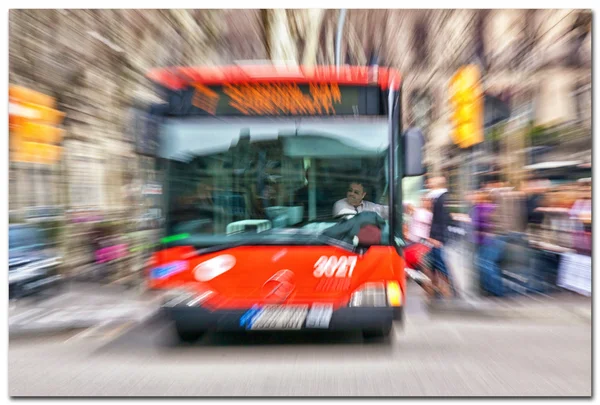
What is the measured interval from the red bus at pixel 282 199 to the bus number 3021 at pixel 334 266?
1 cm

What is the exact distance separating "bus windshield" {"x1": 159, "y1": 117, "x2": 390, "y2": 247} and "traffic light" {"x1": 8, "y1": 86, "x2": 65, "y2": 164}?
2.18 m

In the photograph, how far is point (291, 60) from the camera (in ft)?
36.0

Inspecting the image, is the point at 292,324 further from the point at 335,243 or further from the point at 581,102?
the point at 581,102

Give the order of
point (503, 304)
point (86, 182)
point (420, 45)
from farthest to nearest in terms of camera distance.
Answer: point (86, 182)
point (420, 45)
point (503, 304)

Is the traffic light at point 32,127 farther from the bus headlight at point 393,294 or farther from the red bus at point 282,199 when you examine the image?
the bus headlight at point 393,294

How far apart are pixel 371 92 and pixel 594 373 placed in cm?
287

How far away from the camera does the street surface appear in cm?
460

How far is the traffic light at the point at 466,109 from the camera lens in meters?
7.78

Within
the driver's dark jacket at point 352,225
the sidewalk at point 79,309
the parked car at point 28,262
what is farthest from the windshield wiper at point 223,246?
the parked car at point 28,262

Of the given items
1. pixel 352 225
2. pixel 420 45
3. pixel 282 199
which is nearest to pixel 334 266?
pixel 352 225

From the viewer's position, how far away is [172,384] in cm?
471

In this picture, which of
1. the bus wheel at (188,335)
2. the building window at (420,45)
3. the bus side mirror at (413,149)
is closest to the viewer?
the bus side mirror at (413,149)

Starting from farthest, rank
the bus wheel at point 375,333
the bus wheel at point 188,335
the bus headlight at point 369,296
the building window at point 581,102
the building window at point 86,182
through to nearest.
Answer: the building window at point 86,182 → the building window at point 581,102 → the bus wheel at point 375,333 → the bus wheel at point 188,335 → the bus headlight at point 369,296

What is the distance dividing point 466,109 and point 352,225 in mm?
3319
